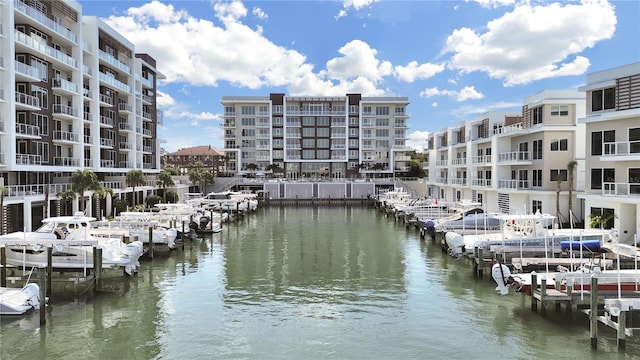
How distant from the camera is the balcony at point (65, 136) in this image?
4250 cm

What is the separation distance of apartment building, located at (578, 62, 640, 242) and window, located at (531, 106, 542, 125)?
7.37 metres

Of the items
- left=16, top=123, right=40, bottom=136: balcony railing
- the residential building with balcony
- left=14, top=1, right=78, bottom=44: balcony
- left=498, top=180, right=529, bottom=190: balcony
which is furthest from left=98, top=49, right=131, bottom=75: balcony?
the residential building with balcony

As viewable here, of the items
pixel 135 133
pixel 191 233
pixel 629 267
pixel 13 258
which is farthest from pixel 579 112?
pixel 135 133

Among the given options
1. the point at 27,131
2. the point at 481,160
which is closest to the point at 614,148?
the point at 481,160

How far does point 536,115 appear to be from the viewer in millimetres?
38531

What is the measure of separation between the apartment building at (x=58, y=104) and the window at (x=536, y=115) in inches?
1566

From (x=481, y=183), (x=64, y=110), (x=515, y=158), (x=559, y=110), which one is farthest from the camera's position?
(x=481, y=183)

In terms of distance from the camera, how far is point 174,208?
43.4m

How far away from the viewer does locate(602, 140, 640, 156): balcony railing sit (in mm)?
26570

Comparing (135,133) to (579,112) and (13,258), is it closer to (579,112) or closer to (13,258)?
(13,258)

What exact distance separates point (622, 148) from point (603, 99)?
12.6 feet

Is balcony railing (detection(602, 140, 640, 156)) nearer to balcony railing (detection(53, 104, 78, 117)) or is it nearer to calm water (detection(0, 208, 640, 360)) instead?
calm water (detection(0, 208, 640, 360))

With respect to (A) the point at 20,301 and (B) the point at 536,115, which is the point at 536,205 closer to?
(B) the point at 536,115

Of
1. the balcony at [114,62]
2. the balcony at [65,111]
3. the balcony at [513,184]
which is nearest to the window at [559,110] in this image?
the balcony at [513,184]
